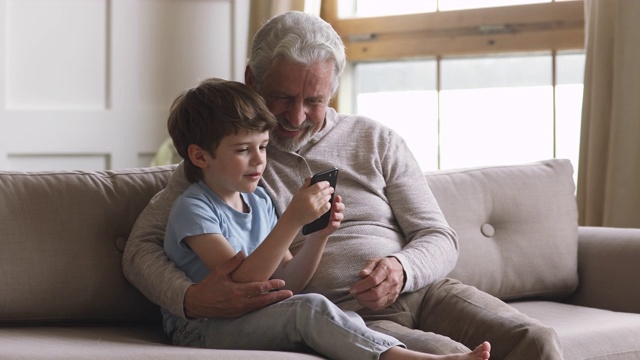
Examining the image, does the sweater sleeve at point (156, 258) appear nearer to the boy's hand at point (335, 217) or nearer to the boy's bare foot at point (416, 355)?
the boy's hand at point (335, 217)

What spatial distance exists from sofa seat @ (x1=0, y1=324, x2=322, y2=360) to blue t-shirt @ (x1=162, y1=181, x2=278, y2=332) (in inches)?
4.3

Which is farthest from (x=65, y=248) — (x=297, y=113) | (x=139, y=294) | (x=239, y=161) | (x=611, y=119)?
(x=611, y=119)

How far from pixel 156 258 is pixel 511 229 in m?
1.00

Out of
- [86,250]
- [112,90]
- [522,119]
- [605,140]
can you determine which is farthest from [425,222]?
[112,90]

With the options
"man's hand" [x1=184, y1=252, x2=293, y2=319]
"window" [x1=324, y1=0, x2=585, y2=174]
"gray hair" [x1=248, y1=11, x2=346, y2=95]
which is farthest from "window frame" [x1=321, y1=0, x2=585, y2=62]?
"man's hand" [x1=184, y1=252, x2=293, y2=319]

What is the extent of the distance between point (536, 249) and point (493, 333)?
2.18ft

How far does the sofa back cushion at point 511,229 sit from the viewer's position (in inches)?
94.4

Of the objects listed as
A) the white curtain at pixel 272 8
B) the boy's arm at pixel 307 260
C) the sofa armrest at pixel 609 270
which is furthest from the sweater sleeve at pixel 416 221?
the white curtain at pixel 272 8

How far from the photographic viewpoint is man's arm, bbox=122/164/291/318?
1.71m

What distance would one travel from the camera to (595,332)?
2.03 metres

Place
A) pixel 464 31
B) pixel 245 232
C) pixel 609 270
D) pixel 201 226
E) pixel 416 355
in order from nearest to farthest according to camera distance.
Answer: pixel 416 355 → pixel 201 226 → pixel 245 232 → pixel 609 270 → pixel 464 31

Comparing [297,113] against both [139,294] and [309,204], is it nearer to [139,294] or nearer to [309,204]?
[309,204]

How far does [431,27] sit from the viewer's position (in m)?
3.55

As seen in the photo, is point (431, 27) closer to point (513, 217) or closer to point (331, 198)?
point (513, 217)
